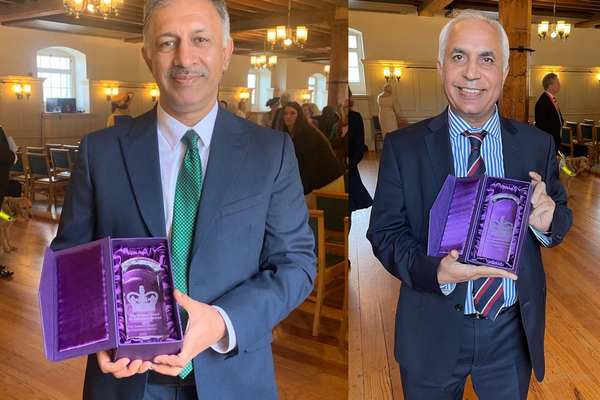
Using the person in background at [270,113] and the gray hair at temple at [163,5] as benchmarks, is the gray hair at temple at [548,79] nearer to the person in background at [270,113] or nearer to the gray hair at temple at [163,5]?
the person in background at [270,113]

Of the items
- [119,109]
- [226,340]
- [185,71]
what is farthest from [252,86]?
[226,340]

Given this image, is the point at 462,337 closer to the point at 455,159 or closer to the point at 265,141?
the point at 455,159

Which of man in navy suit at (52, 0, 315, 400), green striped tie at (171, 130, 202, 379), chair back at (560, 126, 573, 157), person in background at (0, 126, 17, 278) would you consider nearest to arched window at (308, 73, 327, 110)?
man in navy suit at (52, 0, 315, 400)

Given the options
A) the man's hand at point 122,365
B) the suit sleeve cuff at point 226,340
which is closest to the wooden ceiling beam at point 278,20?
the suit sleeve cuff at point 226,340

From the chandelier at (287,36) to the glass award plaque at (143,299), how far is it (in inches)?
39.4

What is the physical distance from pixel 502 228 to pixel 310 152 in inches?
26.6

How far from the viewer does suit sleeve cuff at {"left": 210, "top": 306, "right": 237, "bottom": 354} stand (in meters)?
1.06

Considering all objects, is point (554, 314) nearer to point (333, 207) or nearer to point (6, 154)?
point (333, 207)

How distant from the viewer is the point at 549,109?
2992 millimetres

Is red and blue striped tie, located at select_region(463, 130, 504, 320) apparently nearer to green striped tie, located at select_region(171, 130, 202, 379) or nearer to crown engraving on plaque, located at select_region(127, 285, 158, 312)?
green striped tie, located at select_region(171, 130, 202, 379)

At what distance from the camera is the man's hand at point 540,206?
1.49 metres

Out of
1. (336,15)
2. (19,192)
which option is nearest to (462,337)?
(336,15)

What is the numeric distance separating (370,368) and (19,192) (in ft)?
6.19

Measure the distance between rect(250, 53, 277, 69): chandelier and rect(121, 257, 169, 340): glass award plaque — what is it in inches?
35.3
